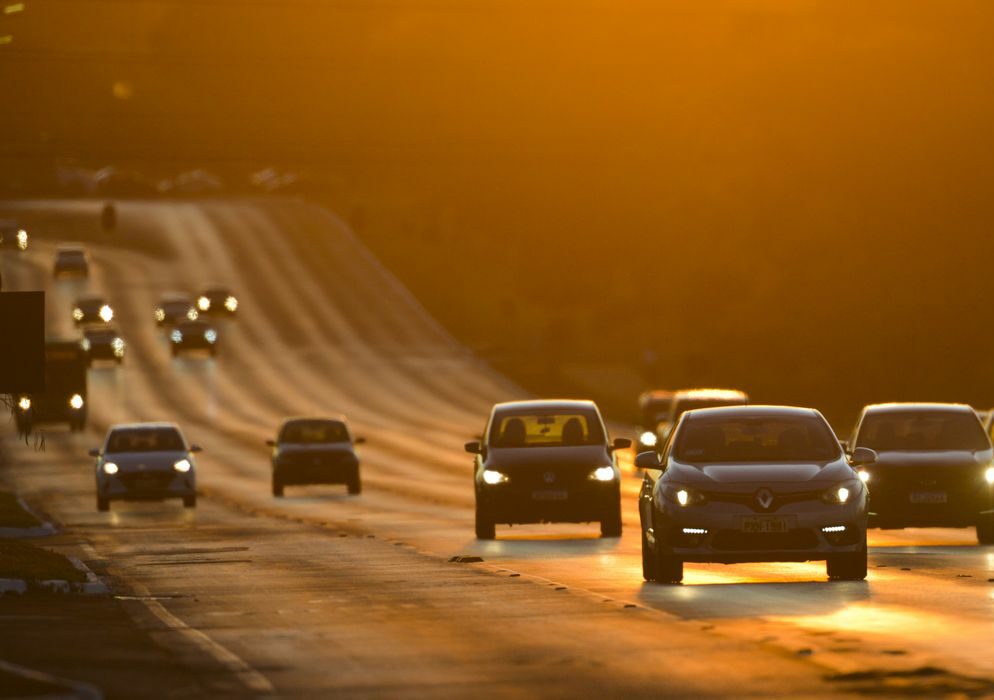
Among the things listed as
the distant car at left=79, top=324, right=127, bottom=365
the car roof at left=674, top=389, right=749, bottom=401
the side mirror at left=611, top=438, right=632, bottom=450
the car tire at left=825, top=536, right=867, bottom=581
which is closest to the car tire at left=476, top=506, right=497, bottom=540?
the side mirror at left=611, top=438, right=632, bottom=450

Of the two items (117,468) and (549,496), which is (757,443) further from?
(117,468)

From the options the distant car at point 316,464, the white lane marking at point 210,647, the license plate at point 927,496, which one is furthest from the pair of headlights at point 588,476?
the distant car at point 316,464

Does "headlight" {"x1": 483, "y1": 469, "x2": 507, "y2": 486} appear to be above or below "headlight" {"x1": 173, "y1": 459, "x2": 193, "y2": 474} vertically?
above

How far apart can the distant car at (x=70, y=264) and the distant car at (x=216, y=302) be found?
355 inches

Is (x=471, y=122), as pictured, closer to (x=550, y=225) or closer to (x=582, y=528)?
(x=550, y=225)

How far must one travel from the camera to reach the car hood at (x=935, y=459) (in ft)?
82.9

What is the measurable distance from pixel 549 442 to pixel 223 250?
96.8m

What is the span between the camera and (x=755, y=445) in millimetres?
19609

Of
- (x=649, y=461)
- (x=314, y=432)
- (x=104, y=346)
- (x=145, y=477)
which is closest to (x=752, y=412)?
(x=649, y=461)

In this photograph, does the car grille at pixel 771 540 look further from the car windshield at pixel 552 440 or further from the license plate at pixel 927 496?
the car windshield at pixel 552 440

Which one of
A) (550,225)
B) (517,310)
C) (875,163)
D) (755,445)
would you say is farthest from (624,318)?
(755,445)

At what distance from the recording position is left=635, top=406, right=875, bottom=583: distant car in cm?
1827

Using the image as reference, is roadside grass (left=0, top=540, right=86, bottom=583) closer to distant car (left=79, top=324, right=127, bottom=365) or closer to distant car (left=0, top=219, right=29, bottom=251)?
distant car (left=79, top=324, right=127, bottom=365)

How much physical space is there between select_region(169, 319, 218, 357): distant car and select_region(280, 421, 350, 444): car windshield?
163 ft
